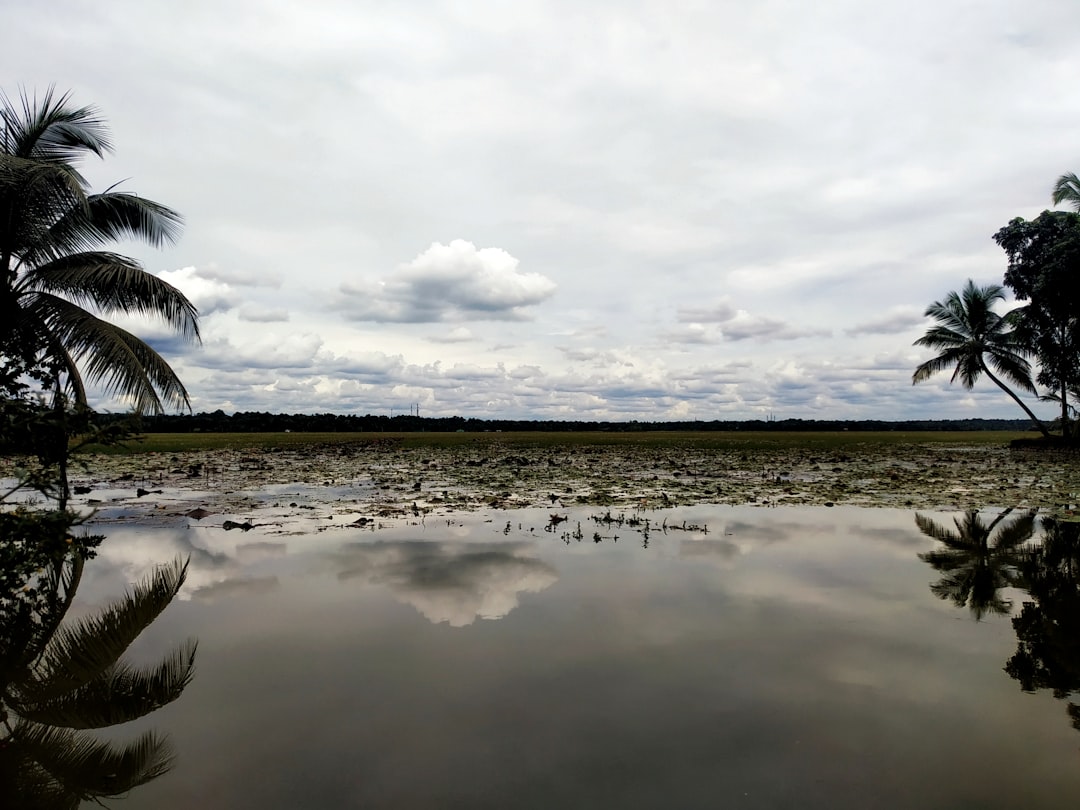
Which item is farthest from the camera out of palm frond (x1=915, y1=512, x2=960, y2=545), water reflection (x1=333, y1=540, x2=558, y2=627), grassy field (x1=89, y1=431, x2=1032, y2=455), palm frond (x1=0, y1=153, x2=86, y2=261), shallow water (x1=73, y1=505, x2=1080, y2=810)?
grassy field (x1=89, y1=431, x2=1032, y2=455)

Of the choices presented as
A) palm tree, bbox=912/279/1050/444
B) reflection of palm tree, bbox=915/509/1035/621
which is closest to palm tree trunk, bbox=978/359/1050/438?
palm tree, bbox=912/279/1050/444

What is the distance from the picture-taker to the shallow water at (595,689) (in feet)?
10.4

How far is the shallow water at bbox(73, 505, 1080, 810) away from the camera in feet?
10.4

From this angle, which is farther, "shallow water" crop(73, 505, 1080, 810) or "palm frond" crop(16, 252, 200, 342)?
"palm frond" crop(16, 252, 200, 342)

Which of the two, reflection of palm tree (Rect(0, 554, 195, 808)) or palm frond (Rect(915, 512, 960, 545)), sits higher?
palm frond (Rect(915, 512, 960, 545))

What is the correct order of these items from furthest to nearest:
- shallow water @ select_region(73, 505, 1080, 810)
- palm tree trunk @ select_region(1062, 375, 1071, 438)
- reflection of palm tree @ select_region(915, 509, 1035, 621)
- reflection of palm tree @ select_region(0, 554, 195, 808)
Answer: palm tree trunk @ select_region(1062, 375, 1071, 438), reflection of palm tree @ select_region(915, 509, 1035, 621), reflection of palm tree @ select_region(0, 554, 195, 808), shallow water @ select_region(73, 505, 1080, 810)

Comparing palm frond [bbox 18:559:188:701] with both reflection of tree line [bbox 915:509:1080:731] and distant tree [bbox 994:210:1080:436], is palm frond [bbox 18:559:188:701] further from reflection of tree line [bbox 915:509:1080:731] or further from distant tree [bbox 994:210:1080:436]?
distant tree [bbox 994:210:1080:436]

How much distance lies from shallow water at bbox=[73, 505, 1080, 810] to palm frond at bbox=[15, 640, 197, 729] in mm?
169

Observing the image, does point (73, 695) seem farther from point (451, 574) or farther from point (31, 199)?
point (31, 199)

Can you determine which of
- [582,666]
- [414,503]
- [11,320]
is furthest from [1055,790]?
[11,320]

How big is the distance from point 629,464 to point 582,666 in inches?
822

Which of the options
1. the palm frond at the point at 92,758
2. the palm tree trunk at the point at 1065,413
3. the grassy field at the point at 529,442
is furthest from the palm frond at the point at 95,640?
the palm tree trunk at the point at 1065,413

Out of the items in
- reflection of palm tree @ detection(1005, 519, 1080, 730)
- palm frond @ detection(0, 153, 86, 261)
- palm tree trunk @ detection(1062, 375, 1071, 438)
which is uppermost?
palm frond @ detection(0, 153, 86, 261)

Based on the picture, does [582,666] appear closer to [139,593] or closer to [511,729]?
[511,729]
